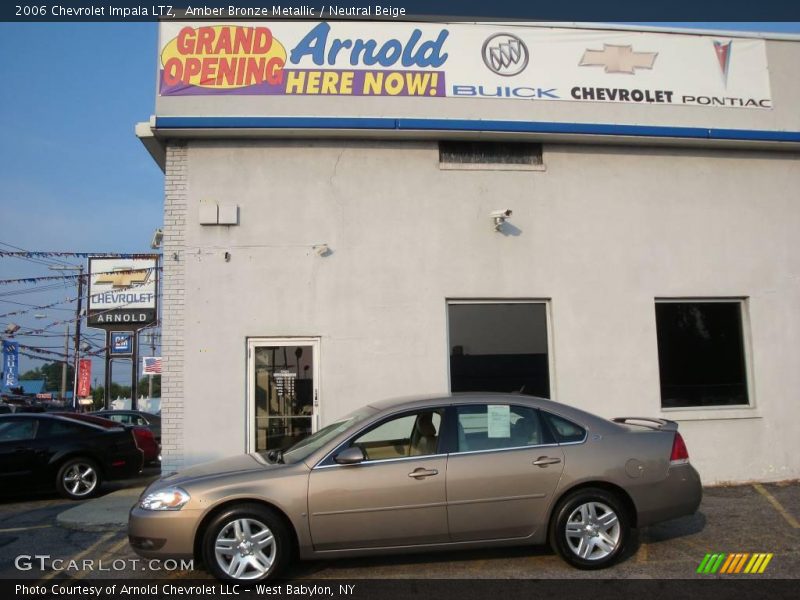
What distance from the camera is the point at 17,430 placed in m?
10.6

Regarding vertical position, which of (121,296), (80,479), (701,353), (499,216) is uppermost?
(121,296)

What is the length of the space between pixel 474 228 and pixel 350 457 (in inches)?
188

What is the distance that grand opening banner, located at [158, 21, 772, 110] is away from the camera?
9.34 meters

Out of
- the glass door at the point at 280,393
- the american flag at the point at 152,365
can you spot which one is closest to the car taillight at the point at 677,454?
the glass door at the point at 280,393

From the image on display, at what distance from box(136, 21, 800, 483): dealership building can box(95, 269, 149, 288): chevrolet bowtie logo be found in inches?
1014

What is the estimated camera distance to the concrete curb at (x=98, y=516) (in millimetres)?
7859

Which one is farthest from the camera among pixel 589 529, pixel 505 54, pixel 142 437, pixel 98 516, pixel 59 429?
pixel 142 437

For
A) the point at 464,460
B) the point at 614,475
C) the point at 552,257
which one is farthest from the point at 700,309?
the point at 464,460

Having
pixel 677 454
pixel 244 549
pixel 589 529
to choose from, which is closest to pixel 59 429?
pixel 244 549

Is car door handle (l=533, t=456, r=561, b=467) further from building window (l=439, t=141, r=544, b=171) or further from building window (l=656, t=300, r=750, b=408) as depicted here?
building window (l=439, t=141, r=544, b=171)

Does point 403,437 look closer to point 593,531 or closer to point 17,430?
point 593,531

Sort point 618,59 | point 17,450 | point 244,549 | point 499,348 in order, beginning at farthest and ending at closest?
1. point 17,450
2. point 618,59
3. point 499,348
4. point 244,549

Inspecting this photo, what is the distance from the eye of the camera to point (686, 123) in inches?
393

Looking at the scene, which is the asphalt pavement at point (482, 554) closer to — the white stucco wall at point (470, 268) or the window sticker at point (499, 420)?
the window sticker at point (499, 420)
